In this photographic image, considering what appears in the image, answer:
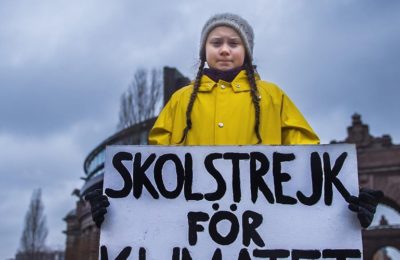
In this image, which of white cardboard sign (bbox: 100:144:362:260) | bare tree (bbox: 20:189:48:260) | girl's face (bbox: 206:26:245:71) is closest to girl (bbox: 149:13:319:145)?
girl's face (bbox: 206:26:245:71)

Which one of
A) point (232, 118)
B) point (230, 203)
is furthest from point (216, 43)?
point (230, 203)

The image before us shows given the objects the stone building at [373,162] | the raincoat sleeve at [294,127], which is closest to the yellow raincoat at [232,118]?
the raincoat sleeve at [294,127]

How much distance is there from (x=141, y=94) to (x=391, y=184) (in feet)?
35.6

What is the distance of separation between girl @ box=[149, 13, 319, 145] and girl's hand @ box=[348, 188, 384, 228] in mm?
452

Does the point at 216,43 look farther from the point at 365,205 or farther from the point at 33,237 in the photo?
the point at 33,237

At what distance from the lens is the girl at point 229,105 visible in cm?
277

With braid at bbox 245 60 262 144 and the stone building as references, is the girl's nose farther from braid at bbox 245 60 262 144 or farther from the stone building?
the stone building

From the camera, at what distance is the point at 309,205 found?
2.50 metres

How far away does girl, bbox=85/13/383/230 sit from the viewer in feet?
9.07

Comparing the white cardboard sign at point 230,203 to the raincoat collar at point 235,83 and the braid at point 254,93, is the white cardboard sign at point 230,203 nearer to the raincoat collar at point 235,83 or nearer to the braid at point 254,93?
the braid at point 254,93

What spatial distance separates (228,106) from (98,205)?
0.84 meters

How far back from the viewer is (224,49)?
296cm

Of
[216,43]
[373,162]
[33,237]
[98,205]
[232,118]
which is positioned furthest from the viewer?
[33,237]

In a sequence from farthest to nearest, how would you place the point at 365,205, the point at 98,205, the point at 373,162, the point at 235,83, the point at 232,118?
1. the point at 373,162
2. the point at 235,83
3. the point at 232,118
4. the point at 98,205
5. the point at 365,205
